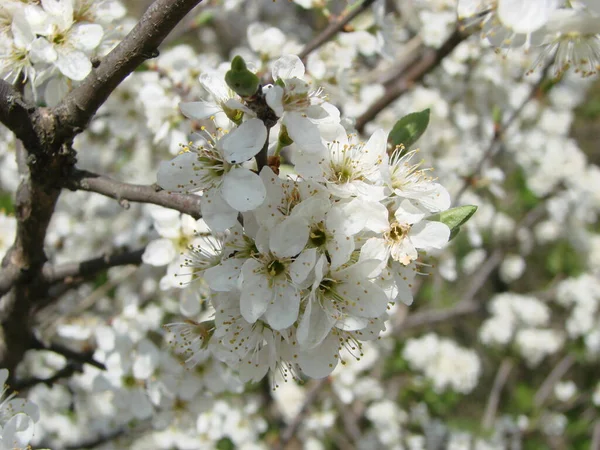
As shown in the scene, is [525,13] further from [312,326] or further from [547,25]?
[312,326]

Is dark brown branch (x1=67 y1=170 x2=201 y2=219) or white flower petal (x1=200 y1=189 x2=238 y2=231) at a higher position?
white flower petal (x1=200 y1=189 x2=238 y2=231)

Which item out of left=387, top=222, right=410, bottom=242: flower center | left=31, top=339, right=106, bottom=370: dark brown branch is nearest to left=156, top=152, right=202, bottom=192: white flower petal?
left=387, top=222, right=410, bottom=242: flower center

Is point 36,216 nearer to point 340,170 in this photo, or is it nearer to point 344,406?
point 340,170

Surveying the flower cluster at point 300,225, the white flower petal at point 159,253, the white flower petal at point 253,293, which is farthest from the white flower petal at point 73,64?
the white flower petal at point 253,293

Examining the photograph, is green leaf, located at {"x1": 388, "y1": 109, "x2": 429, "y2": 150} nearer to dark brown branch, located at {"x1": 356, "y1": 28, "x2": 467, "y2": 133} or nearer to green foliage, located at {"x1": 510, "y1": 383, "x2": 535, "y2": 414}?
dark brown branch, located at {"x1": 356, "y1": 28, "x2": 467, "y2": 133}

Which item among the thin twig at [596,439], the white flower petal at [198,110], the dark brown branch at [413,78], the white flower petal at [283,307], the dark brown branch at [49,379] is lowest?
the thin twig at [596,439]

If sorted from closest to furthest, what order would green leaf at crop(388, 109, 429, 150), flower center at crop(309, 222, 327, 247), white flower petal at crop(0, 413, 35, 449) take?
flower center at crop(309, 222, 327, 247)
white flower petal at crop(0, 413, 35, 449)
green leaf at crop(388, 109, 429, 150)

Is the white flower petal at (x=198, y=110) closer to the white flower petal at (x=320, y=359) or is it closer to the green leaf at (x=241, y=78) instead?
the green leaf at (x=241, y=78)
